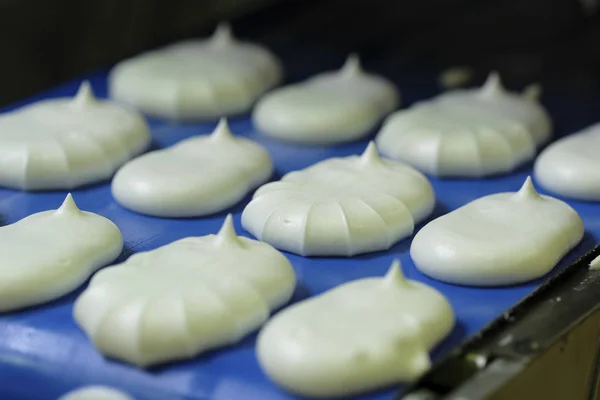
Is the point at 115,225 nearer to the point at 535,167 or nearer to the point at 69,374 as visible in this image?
the point at 69,374

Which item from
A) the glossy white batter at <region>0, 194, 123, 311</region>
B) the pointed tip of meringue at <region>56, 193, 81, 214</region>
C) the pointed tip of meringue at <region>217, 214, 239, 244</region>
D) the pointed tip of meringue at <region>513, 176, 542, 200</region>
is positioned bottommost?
the glossy white batter at <region>0, 194, 123, 311</region>

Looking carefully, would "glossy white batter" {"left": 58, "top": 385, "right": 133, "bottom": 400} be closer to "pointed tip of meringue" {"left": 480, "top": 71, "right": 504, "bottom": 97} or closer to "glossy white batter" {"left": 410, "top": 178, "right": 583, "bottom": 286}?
"glossy white batter" {"left": 410, "top": 178, "right": 583, "bottom": 286}

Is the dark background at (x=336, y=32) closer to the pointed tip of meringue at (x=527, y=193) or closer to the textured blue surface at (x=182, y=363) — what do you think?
the textured blue surface at (x=182, y=363)

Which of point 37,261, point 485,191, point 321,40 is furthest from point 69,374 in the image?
point 321,40

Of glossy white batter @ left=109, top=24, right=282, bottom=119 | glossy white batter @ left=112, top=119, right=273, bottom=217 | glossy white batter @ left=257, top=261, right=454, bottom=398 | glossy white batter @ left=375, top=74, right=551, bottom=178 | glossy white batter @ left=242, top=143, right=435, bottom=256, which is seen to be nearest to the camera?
glossy white batter @ left=257, top=261, right=454, bottom=398

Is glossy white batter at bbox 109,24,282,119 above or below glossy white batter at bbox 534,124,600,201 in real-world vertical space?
below

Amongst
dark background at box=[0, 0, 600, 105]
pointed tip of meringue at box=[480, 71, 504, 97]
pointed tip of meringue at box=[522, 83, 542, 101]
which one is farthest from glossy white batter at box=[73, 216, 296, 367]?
dark background at box=[0, 0, 600, 105]
